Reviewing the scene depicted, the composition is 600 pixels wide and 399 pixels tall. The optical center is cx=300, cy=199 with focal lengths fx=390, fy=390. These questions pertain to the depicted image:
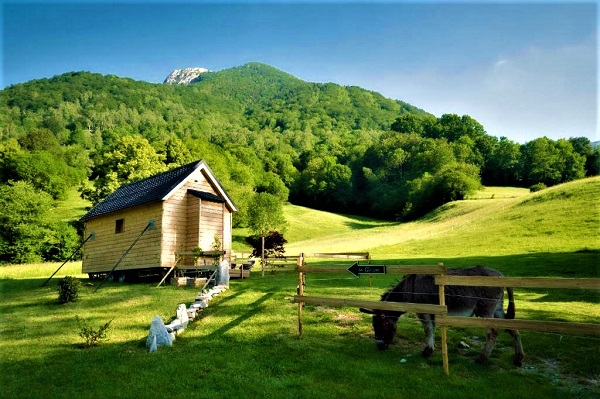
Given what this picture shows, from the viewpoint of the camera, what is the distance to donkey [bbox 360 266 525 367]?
28.7 ft

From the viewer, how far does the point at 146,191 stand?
1027 inches

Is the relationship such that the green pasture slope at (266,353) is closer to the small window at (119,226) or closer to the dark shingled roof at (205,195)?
the dark shingled roof at (205,195)

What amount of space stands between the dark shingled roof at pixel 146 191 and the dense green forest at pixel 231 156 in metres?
18.2

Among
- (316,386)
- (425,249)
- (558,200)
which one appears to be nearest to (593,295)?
(316,386)

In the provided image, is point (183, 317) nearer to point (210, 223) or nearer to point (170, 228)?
point (170, 228)

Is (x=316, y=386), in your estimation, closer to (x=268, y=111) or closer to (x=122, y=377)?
(x=122, y=377)

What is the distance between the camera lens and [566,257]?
82.8 ft

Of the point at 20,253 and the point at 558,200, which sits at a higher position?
the point at 558,200

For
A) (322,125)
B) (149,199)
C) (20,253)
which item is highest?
(322,125)

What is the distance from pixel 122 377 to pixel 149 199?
674 inches

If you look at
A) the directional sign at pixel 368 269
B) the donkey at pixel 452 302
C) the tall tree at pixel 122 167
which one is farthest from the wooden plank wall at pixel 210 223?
the tall tree at pixel 122 167

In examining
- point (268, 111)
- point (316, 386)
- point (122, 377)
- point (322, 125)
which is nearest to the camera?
point (316, 386)

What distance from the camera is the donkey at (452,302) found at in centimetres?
874

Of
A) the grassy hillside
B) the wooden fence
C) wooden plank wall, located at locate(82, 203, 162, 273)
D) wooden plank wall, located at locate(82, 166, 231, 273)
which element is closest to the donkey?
the wooden fence
